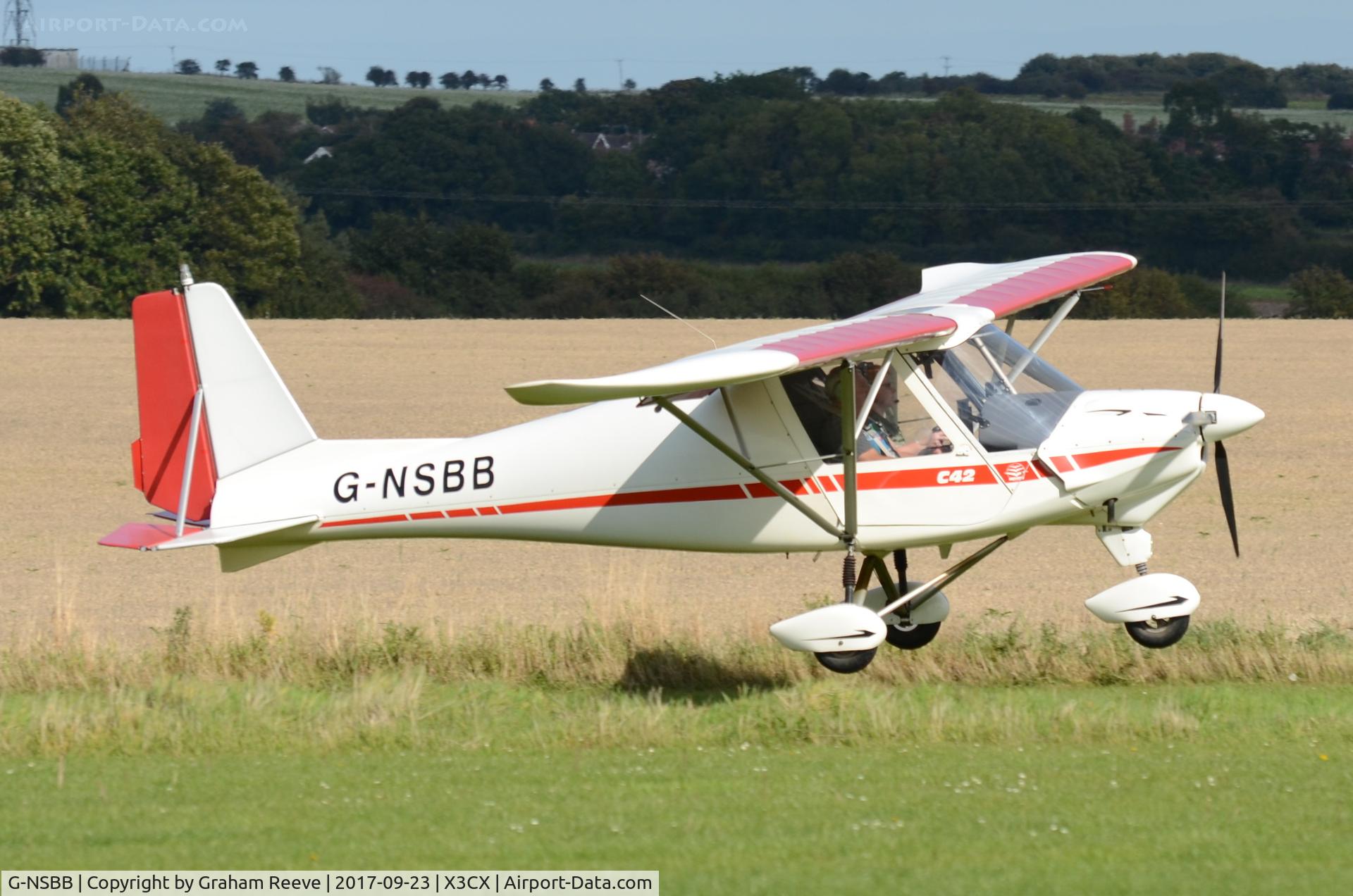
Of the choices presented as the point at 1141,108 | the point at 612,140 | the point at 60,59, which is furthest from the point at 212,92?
the point at 1141,108

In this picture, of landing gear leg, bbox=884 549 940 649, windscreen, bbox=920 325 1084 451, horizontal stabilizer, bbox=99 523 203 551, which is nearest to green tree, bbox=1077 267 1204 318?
landing gear leg, bbox=884 549 940 649

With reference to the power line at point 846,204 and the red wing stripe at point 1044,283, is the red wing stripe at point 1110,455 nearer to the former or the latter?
the red wing stripe at point 1044,283

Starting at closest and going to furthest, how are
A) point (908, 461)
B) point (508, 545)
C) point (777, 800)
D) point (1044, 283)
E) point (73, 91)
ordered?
point (777, 800) → point (908, 461) → point (1044, 283) → point (508, 545) → point (73, 91)

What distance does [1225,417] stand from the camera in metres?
10.5

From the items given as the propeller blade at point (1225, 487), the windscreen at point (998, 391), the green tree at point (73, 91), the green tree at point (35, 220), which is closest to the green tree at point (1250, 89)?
the green tree at point (73, 91)

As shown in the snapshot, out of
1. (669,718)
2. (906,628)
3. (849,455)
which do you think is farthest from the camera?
(906,628)

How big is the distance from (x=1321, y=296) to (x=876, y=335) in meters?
44.9

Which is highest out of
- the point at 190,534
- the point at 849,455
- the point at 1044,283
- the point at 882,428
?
the point at 1044,283

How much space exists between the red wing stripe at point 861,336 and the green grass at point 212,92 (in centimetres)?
11440

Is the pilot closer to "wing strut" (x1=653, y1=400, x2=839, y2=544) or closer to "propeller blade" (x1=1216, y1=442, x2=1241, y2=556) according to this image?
"wing strut" (x1=653, y1=400, x2=839, y2=544)

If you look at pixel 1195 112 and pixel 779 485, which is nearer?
pixel 779 485

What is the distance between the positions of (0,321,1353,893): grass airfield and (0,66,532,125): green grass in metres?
108

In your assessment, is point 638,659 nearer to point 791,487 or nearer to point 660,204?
point 791,487

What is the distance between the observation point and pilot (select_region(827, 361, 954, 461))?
10.7 m
